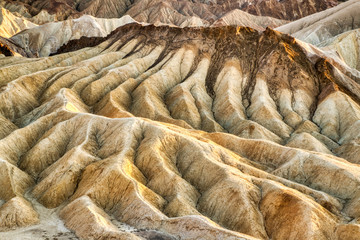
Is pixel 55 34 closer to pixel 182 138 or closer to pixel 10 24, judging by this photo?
pixel 10 24

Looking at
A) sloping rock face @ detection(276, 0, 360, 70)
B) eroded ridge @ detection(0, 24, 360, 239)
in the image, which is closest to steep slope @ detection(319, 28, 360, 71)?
sloping rock face @ detection(276, 0, 360, 70)

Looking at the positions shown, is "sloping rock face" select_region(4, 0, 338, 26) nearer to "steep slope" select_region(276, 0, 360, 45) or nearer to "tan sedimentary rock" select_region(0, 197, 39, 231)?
"steep slope" select_region(276, 0, 360, 45)

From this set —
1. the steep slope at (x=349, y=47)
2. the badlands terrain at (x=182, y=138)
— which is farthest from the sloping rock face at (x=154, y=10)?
the badlands terrain at (x=182, y=138)

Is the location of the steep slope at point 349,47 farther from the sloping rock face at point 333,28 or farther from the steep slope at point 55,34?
the steep slope at point 55,34

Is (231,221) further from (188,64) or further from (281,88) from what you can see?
(188,64)

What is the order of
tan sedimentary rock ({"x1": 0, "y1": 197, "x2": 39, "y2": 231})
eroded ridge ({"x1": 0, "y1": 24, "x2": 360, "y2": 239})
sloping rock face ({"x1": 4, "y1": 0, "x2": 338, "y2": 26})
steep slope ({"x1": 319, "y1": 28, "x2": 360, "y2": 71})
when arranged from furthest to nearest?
1. sloping rock face ({"x1": 4, "y1": 0, "x2": 338, "y2": 26})
2. steep slope ({"x1": 319, "y1": 28, "x2": 360, "y2": 71})
3. eroded ridge ({"x1": 0, "y1": 24, "x2": 360, "y2": 239})
4. tan sedimentary rock ({"x1": 0, "y1": 197, "x2": 39, "y2": 231})

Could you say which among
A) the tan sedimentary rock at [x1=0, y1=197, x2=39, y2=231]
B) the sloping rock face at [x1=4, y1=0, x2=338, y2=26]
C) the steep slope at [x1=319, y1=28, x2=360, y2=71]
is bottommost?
the tan sedimentary rock at [x1=0, y1=197, x2=39, y2=231]
